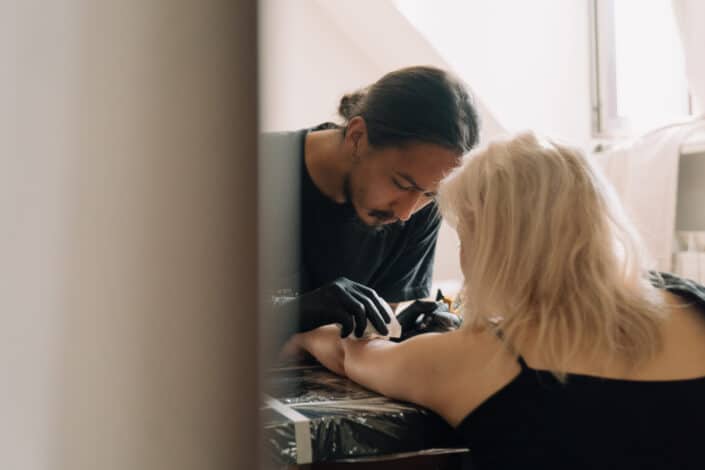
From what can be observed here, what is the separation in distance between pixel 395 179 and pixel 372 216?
3.2 inches

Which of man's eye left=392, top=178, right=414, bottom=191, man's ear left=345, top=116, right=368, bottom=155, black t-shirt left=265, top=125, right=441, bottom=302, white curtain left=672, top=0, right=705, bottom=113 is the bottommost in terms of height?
black t-shirt left=265, top=125, right=441, bottom=302

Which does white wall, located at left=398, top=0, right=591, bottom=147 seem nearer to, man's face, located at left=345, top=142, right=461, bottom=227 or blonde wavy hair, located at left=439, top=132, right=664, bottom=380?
man's face, located at left=345, top=142, right=461, bottom=227

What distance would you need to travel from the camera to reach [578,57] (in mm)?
2230

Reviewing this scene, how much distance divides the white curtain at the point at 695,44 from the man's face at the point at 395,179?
1181mm

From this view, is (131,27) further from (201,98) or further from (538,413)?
(538,413)

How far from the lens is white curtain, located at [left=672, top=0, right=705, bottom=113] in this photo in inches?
73.8

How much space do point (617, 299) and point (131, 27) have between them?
2.24 ft

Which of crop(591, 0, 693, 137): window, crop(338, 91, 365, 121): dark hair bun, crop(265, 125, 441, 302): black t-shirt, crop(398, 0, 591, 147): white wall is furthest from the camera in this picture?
crop(591, 0, 693, 137): window

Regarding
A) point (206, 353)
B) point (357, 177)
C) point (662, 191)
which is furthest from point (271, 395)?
point (662, 191)

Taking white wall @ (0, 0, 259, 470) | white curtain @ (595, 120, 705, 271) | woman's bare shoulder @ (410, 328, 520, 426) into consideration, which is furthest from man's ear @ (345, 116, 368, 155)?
white curtain @ (595, 120, 705, 271)

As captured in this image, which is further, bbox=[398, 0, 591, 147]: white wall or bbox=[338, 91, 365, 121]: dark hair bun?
bbox=[398, 0, 591, 147]: white wall

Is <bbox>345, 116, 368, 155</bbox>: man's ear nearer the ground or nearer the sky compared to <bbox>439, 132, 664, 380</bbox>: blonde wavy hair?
nearer the sky

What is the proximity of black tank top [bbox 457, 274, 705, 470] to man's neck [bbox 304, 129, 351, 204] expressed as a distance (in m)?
0.44

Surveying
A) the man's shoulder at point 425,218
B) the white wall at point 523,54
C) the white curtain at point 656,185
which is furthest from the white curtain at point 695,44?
the man's shoulder at point 425,218
